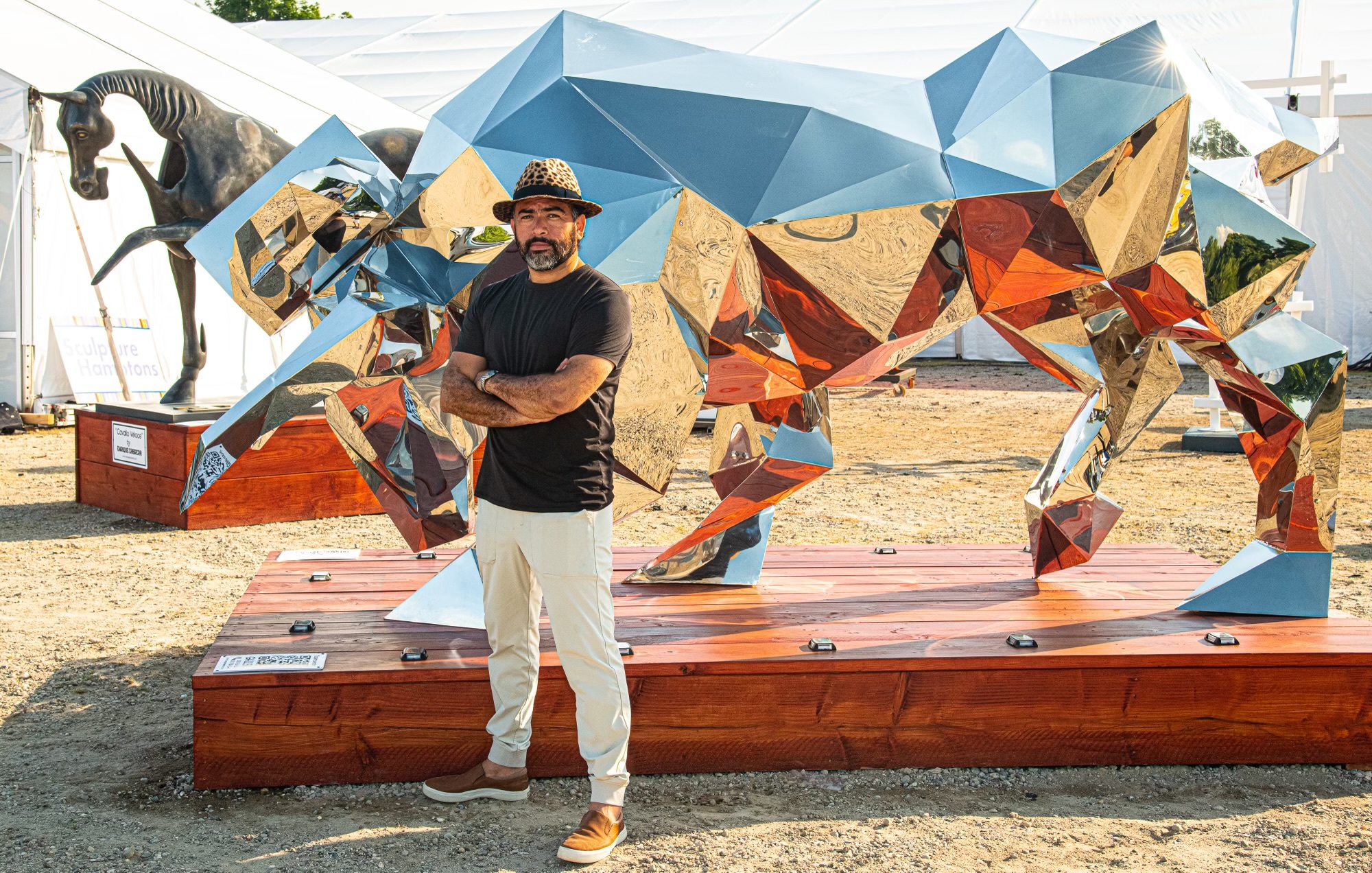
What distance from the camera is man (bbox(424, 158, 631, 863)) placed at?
265 cm

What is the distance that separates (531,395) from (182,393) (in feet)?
17.1

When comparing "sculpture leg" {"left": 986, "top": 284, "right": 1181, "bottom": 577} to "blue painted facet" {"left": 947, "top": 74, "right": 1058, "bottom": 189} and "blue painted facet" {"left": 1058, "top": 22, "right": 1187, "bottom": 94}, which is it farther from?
"blue painted facet" {"left": 1058, "top": 22, "right": 1187, "bottom": 94}

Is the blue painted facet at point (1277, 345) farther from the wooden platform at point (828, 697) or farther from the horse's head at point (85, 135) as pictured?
the horse's head at point (85, 135)

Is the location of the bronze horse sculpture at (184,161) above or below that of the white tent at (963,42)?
below

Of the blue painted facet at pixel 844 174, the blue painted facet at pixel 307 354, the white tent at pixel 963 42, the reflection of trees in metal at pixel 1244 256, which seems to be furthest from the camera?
the white tent at pixel 963 42

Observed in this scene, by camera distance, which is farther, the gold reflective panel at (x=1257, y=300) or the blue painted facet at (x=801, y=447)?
the blue painted facet at (x=801, y=447)

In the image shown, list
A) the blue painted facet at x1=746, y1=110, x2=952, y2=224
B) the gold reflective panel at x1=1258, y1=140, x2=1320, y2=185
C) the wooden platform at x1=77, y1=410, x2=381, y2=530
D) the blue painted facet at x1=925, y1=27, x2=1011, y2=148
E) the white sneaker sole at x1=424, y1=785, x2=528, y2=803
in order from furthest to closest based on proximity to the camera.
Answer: the wooden platform at x1=77, y1=410, x2=381, y2=530 < the gold reflective panel at x1=1258, y1=140, x2=1320, y2=185 < the blue painted facet at x1=925, y1=27, x2=1011, y2=148 < the blue painted facet at x1=746, y1=110, x2=952, y2=224 < the white sneaker sole at x1=424, y1=785, x2=528, y2=803

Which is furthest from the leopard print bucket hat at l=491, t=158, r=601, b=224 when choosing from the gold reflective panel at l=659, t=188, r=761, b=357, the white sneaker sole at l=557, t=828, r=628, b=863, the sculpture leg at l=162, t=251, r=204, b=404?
the sculpture leg at l=162, t=251, r=204, b=404

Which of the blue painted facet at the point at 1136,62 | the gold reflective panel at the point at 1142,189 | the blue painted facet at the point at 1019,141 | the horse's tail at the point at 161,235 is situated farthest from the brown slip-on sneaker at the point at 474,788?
the horse's tail at the point at 161,235

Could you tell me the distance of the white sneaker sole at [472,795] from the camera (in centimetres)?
297

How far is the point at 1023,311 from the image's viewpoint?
4000 mm

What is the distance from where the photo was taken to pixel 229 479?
636 cm

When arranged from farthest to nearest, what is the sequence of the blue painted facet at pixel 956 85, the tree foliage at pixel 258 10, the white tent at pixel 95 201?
1. the tree foliage at pixel 258 10
2. the white tent at pixel 95 201
3. the blue painted facet at pixel 956 85

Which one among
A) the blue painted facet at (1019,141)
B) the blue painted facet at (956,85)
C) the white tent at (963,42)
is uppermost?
the white tent at (963,42)
